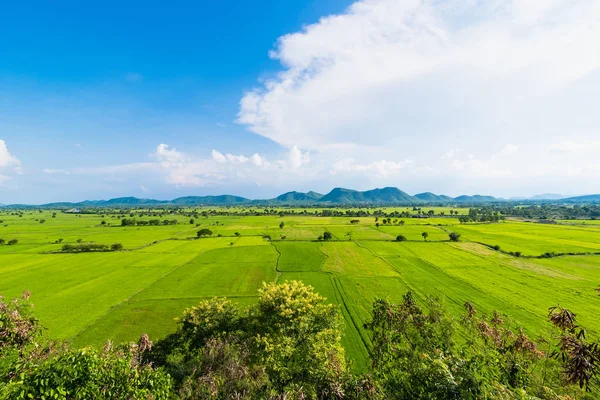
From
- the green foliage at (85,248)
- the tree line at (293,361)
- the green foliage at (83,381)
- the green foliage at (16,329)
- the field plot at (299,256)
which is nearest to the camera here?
the green foliage at (83,381)

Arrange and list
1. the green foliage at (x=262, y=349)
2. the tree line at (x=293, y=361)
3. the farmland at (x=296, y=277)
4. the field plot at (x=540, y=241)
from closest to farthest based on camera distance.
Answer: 1. the tree line at (x=293, y=361)
2. the green foliage at (x=262, y=349)
3. the farmland at (x=296, y=277)
4. the field plot at (x=540, y=241)

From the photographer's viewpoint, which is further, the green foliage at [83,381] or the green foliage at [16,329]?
the green foliage at [16,329]

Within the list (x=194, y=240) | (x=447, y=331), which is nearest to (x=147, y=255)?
(x=194, y=240)

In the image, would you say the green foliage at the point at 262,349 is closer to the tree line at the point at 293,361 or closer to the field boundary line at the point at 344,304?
the tree line at the point at 293,361

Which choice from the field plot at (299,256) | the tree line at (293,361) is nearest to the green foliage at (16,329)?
the tree line at (293,361)

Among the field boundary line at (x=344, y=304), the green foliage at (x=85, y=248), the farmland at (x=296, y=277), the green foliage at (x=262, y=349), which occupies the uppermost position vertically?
the green foliage at (x=262, y=349)

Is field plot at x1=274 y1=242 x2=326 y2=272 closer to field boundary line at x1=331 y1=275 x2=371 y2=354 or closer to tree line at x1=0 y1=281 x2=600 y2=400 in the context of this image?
field boundary line at x1=331 y1=275 x2=371 y2=354

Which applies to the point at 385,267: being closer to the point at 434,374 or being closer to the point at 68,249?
the point at 434,374

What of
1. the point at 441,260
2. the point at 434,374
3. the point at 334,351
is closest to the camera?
the point at 434,374
